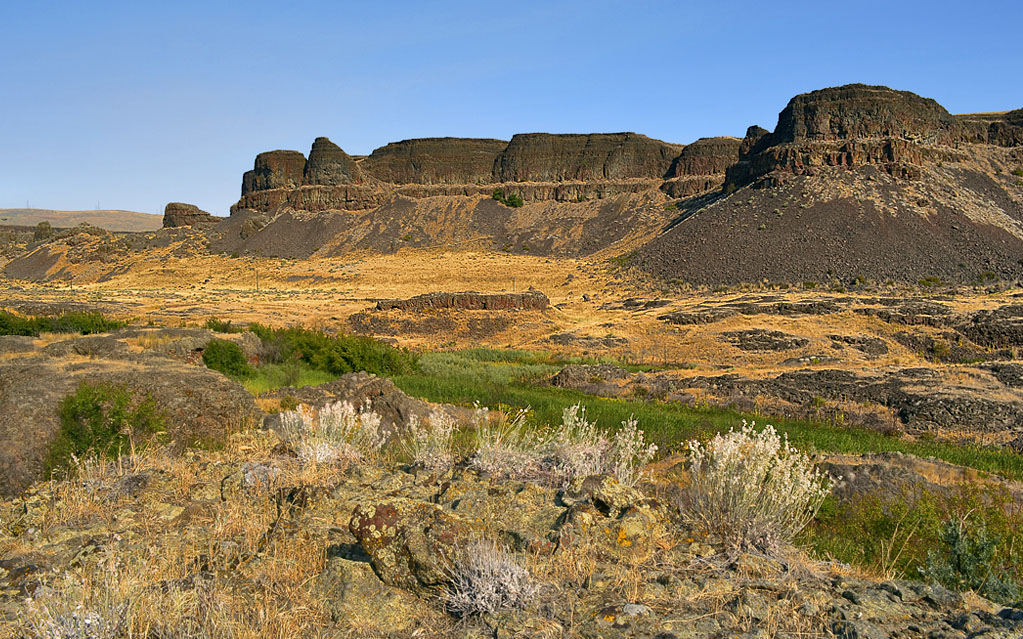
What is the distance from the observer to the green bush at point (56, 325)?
20359mm

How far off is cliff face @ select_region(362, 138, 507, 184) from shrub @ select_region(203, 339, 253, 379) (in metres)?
79.0

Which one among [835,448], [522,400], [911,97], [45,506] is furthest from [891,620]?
[911,97]

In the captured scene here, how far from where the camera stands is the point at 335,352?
22016 mm

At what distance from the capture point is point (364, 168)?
95125 millimetres

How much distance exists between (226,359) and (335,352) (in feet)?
15.1

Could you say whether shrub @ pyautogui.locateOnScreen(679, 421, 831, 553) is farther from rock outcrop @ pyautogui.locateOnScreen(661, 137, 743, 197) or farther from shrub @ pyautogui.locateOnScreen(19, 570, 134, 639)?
rock outcrop @ pyautogui.locateOnScreen(661, 137, 743, 197)

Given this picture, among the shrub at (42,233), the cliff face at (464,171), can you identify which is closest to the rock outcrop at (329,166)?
the cliff face at (464,171)

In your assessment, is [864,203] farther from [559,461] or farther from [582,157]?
[559,461]

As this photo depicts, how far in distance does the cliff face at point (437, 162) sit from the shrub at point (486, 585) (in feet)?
305

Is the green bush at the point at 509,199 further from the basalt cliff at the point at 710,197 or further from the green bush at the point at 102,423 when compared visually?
the green bush at the point at 102,423

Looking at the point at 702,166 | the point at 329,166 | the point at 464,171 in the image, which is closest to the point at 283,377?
the point at 702,166

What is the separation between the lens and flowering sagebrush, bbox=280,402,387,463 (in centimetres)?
701

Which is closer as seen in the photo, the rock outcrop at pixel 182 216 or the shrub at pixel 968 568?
the shrub at pixel 968 568

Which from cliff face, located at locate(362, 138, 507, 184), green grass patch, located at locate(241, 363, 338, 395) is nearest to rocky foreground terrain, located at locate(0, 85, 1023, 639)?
green grass patch, located at locate(241, 363, 338, 395)
